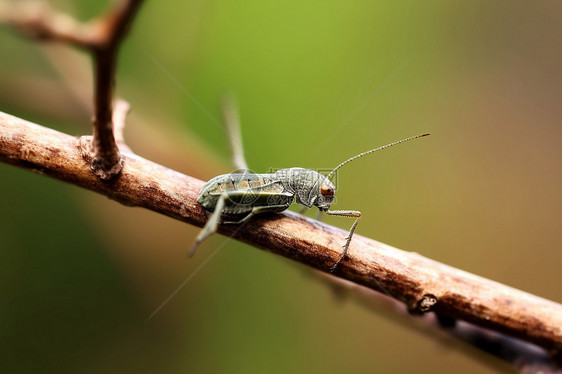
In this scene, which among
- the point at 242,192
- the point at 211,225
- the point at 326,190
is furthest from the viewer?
the point at 326,190

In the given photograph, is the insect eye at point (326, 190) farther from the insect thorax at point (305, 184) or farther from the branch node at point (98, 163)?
the branch node at point (98, 163)

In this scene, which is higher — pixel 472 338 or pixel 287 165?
pixel 287 165

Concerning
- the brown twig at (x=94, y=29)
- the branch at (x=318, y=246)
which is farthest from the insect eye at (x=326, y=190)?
the brown twig at (x=94, y=29)

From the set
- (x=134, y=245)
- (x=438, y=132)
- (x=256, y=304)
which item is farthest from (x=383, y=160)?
(x=134, y=245)

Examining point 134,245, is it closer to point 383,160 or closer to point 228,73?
point 228,73

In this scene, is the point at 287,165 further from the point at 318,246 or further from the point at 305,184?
the point at 318,246

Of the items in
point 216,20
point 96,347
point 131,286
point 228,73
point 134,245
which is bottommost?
point 96,347

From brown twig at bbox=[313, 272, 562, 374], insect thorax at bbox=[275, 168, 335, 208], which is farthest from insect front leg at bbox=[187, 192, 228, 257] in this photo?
brown twig at bbox=[313, 272, 562, 374]

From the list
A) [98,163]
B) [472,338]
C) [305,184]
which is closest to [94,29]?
[98,163]
